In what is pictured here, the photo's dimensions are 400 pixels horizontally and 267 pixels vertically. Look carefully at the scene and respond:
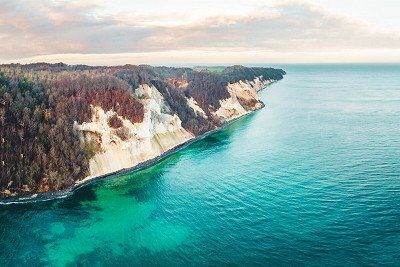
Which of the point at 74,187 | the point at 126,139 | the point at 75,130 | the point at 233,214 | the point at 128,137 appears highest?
the point at 75,130

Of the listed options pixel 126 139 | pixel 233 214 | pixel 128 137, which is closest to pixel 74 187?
pixel 126 139

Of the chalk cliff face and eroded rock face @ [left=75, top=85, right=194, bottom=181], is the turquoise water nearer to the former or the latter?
eroded rock face @ [left=75, top=85, right=194, bottom=181]

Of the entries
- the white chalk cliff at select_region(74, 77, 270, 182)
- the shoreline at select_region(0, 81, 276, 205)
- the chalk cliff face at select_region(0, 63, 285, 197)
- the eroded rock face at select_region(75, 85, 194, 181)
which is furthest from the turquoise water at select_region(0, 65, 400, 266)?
the chalk cliff face at select_region(0, 63, 285, 197)

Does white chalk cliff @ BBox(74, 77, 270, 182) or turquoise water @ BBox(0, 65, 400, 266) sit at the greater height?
white chalk cliff @ BBox(74, 77, 270, 182)

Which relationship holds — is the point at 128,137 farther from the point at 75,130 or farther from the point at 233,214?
the point at 233,214

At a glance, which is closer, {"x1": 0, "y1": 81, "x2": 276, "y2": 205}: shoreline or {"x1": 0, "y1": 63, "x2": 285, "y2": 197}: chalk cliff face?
{"x1": 0, "y1": 81, "x2": 276, "y2": 205}: shoreline

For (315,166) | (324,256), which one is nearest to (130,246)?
(324,256)

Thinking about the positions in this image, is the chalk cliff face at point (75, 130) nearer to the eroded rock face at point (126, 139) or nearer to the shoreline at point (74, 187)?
the eroded rock face at point (126, 139)

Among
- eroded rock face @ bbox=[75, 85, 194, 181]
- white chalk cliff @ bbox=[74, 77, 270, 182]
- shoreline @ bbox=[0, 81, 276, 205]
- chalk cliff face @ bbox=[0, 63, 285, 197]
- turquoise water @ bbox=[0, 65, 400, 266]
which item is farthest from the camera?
white chalk cliff @ bbox=[74, 77, 270, 182]

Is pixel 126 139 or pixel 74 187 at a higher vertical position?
pixel 126 139
